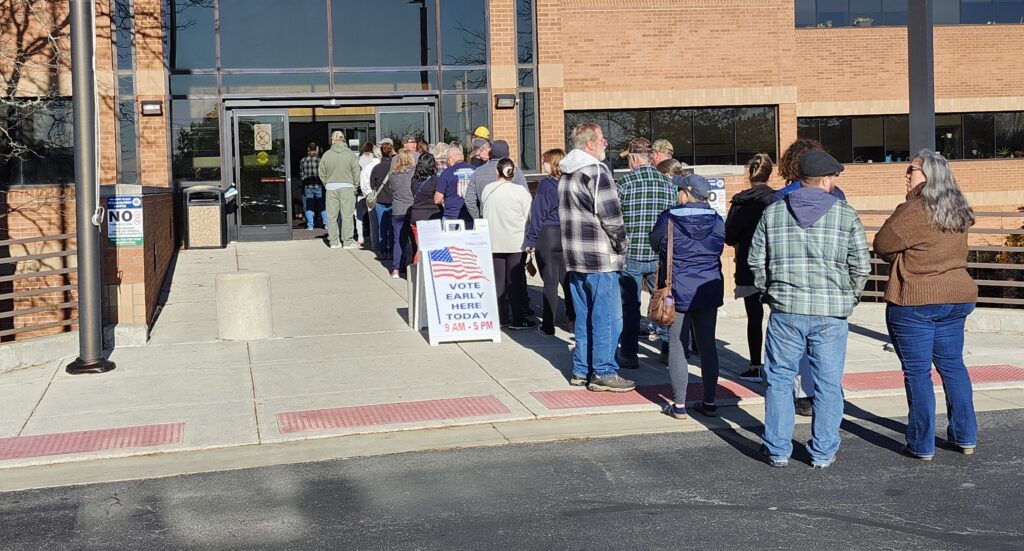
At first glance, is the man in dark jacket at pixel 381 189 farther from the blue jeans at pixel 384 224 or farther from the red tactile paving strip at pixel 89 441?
the red tactile paving strip at pixel 89 441

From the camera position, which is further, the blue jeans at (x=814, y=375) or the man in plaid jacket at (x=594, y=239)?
the man in plaid jacket at (x=594, y=239)

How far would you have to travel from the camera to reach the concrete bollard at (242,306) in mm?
11812

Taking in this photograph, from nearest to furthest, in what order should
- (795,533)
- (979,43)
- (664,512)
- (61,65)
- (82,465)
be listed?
(795,533)
(664,512)
(82,465)
(61,65)
(979,43)

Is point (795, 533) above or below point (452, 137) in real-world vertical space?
below

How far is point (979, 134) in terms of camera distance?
2758cm

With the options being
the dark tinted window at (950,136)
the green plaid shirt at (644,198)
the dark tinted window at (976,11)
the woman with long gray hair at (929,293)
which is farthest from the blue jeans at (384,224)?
the dark tinted window at (976,11)

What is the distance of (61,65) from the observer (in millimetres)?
19594

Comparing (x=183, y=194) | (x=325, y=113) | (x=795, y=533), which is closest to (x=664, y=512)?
(x=795, y=533)

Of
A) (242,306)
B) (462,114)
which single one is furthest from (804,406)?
(462,114)

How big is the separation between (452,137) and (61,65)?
6858 millimetres

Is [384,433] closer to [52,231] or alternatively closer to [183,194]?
[52,231]

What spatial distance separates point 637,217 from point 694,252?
1783 mm

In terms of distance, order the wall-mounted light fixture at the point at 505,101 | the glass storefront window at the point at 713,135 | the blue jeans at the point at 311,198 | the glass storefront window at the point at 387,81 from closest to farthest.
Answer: the wall-mounted light fixture at the point at 505,101 → the glass storefront window at the point at 387,81 → the blue jeans at the point at 311,198 → the glass storefront window at the point at 713,135

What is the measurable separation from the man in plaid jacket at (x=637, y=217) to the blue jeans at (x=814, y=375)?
2.44 m
